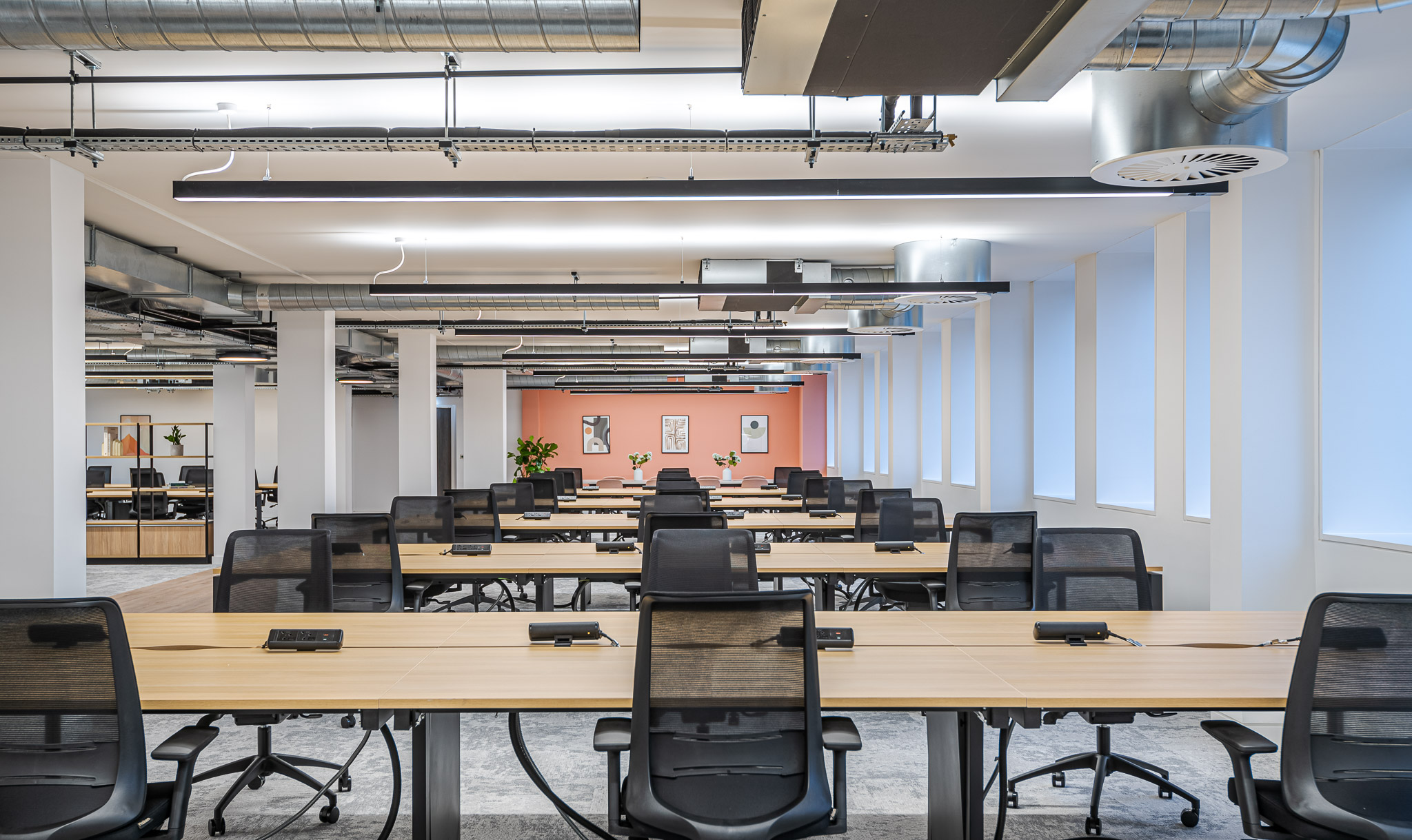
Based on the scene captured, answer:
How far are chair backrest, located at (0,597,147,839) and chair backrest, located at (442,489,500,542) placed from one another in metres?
4.38

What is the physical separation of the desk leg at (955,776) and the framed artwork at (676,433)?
63.1 ft

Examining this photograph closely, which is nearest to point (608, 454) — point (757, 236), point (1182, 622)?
point (757, 236)

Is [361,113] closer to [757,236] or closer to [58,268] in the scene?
[58,268]

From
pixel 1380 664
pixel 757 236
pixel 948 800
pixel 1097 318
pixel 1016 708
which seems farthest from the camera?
pixel 1097 318

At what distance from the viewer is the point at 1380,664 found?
216 centimetres

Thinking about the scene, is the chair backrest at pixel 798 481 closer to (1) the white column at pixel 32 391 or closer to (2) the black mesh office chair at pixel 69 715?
(1) the white column at pixel 32 391

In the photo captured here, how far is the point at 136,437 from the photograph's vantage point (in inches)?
665

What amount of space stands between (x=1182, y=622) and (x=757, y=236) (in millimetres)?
4513

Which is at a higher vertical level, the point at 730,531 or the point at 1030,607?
the point at 730,531

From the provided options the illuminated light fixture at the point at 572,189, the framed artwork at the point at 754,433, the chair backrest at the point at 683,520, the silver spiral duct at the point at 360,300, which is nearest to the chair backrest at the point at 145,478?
the silver spiral duct at the point at 360,300

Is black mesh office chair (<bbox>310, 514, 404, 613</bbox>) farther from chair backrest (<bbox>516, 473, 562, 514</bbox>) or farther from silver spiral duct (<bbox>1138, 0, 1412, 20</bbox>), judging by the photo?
chair backrest (<bbox>516, 473, 562, 514</bbox>)

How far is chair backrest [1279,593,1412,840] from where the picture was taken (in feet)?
7.06

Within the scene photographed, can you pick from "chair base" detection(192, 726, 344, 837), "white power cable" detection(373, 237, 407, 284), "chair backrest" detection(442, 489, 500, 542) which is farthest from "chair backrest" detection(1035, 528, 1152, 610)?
"white power cable" detection(373, 237, 407, 284)

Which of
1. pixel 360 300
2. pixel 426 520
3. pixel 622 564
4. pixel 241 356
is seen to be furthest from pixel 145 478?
pixel 622 564
